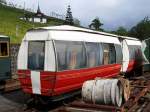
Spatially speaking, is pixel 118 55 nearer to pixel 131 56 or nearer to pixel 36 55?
pixel 131 56

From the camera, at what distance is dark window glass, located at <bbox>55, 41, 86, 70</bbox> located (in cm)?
1306

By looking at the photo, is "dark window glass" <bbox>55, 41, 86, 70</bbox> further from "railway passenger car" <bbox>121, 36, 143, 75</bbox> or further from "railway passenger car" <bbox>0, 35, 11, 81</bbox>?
"railway passenger car" <bbox>121, 36, 143, 75</bbox>

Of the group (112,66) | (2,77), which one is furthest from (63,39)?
(2,77)

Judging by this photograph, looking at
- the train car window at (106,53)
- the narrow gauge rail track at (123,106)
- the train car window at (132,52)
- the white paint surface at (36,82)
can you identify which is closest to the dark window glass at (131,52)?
the train car window at (132,52)

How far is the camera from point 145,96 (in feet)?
50.3

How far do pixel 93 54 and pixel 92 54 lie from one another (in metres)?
0.12

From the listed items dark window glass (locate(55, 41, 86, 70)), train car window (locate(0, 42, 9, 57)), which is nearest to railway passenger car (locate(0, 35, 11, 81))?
train car window (locate(0, 42, 9, 57))

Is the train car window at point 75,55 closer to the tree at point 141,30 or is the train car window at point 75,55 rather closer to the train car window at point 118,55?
the train car window at point 118,55

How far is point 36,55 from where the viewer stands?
13383 millimetres

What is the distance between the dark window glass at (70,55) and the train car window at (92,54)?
1.52ft

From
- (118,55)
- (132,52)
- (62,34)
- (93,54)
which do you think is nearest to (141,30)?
(132,52)

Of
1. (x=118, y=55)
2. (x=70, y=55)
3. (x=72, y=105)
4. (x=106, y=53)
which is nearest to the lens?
(x=72, y=105)

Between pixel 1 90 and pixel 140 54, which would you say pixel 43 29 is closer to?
pixel 1 90

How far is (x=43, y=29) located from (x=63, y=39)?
792 mm
